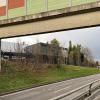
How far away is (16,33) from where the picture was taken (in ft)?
92.6

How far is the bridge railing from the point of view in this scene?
22.9 m

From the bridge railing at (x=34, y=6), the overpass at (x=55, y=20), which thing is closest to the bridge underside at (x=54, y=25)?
the overpass at (x=55, y=20)

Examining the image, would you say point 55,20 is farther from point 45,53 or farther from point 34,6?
point 45,53

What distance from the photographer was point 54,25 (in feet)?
81.0

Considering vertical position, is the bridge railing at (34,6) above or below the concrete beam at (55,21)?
above

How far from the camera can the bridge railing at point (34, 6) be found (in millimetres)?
22895

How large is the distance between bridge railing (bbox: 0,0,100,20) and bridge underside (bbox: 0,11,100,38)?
1051mm

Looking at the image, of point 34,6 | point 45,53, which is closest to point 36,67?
point 45,53

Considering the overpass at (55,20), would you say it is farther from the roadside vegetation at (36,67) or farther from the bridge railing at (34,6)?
the roadside vegetation at (36,67)

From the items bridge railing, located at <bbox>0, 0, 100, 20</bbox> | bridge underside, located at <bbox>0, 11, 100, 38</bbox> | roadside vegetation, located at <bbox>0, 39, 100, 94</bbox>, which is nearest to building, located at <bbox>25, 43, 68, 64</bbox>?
roadside vegetation, located at <bbox>0, 39, 100, 94</bbox>

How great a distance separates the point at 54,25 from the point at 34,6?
82.1 inches

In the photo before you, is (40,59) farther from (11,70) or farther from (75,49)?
(75,49)

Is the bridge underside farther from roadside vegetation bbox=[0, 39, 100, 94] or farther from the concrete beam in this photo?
roadside vegetation bbox=[0, 39, 100, 94]

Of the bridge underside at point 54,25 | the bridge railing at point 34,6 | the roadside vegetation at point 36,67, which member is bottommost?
the roadside vegetation at point 36,67
